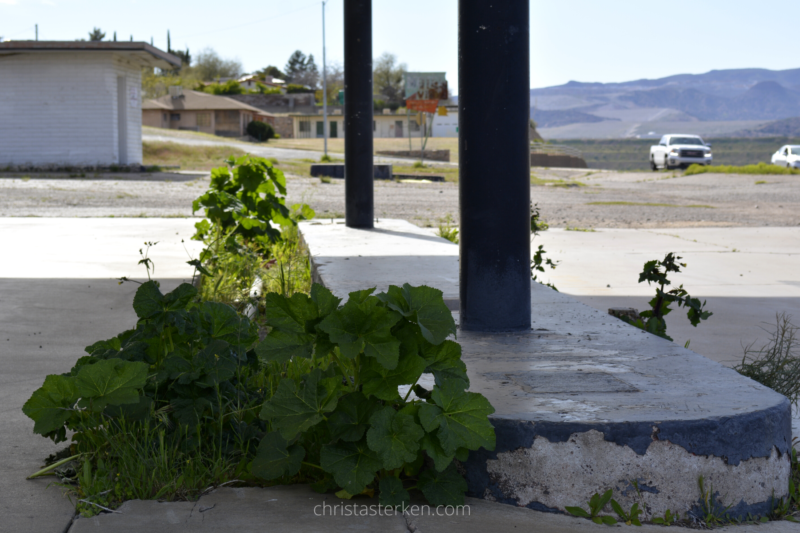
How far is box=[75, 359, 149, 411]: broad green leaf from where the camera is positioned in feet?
7.15

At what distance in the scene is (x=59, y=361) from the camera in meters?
3.57

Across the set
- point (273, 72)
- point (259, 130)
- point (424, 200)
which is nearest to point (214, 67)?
point (273, 72)

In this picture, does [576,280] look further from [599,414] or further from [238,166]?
[599,414]

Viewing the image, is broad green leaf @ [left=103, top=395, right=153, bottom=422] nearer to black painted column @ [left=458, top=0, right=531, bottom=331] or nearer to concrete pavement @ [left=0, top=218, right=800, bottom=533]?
concrete pavement @ [left=0, top=218, right=800, bottom=533]

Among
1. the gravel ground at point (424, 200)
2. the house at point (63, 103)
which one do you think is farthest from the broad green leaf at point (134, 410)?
the house at point (63, 103)

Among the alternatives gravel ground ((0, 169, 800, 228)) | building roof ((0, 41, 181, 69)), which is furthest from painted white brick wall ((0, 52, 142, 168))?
gravel ground ((0, 169, 800, 228))

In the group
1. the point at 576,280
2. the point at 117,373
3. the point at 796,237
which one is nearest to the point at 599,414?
the point at 117,373

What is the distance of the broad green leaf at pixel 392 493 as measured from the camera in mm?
2023

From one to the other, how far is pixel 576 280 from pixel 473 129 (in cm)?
327

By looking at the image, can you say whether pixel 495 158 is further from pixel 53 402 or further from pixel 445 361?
pixel 53 402

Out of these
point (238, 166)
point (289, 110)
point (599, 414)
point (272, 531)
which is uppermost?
point (289, 110)

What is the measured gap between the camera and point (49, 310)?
4598 millimetres

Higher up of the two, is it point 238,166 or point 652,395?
point 238,166

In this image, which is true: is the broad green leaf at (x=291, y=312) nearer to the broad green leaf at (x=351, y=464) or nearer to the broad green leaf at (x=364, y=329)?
the broad green leaf at (x=364, y=329)
